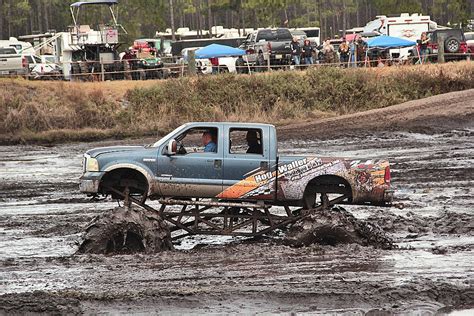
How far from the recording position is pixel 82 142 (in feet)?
101

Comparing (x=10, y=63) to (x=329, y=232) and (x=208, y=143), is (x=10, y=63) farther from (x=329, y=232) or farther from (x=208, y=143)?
(x=329, y=232)

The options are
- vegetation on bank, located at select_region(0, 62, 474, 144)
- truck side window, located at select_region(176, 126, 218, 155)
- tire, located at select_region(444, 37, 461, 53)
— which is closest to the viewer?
truck side window, located at select_region(176, 126, 218, 155)

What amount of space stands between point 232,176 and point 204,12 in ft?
225

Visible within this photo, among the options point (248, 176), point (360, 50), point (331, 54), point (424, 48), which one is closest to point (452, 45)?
point (424, 48)

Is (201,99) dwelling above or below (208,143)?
below

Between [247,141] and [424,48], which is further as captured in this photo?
[424,48]

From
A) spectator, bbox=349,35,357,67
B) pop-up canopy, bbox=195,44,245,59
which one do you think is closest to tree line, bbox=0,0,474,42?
pop-up canopy, bbox=195,44,245,59

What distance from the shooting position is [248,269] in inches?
476

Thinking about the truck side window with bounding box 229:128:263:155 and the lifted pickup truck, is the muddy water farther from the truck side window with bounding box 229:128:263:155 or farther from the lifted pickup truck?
the truck side window with bounding box 229:128:263:155

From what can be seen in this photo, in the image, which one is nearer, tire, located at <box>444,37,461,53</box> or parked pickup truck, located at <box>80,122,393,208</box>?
parked pickup truck, located at <box>80,122,393,208</box>

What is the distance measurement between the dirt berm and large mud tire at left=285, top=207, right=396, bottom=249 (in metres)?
15.0

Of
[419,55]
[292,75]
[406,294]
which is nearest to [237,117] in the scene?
[292,75]

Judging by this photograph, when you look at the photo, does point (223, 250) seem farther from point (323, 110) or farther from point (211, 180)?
point (323, 110)

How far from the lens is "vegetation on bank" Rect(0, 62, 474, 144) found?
32.0 metres
